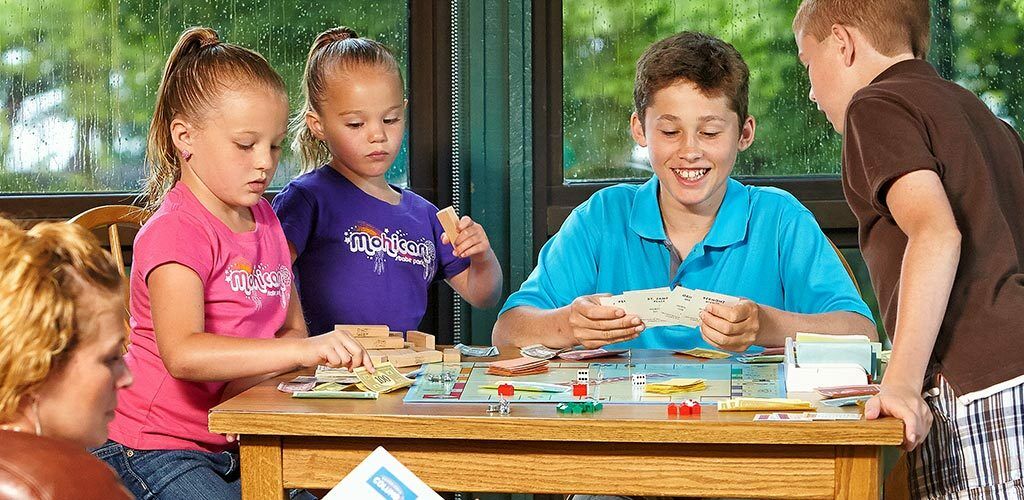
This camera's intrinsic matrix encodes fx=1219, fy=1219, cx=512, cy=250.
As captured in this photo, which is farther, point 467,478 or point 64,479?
point 467,478

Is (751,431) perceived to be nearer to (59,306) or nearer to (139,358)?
(59,306)

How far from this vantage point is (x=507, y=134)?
3.28 m

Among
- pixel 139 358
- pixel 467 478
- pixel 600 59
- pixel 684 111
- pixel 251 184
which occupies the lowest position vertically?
pixel 467 478

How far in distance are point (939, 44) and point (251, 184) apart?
197cm

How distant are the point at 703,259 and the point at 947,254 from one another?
0.80m

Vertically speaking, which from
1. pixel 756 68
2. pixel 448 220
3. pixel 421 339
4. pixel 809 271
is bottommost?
pixel 421 339

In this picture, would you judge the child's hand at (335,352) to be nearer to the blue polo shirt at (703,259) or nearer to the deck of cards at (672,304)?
the deck of cards at (672,304)

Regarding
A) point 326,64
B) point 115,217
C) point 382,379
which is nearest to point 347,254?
point 326,64

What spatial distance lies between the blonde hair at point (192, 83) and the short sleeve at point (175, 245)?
18 cm

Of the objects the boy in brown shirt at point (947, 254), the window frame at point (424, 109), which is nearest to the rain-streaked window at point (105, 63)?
the window frame at point (424, 109)

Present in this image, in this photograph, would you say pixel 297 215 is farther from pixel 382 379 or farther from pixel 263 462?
pixel 263 462

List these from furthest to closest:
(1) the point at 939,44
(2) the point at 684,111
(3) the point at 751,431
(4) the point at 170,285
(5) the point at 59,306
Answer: (1) the point at 939,44, (2) the point at 684,111, (4) the point at 170,285, (3) the point at 751,431, (5) the point at 59,306

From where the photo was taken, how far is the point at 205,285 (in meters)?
2.05

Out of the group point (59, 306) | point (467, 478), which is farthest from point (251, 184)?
point (59, 306)
